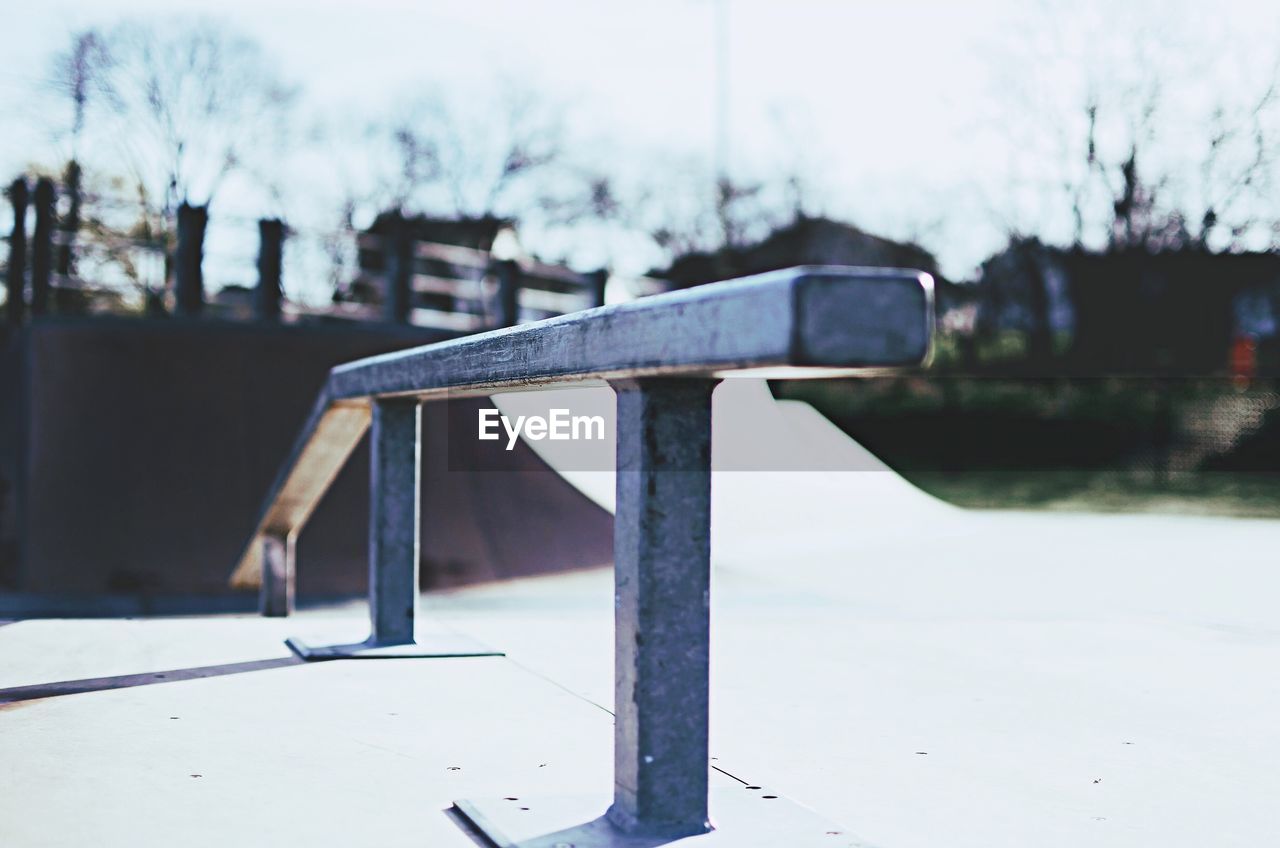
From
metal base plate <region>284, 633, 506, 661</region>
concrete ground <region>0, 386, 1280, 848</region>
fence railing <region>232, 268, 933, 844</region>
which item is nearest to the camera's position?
fence railing <region>232, 268, 933, 844</region>

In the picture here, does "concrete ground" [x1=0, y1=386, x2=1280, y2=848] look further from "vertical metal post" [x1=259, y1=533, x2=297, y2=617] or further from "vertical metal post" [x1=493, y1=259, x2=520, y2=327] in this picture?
"vertical metal post" [x1=493, y1=259, x2=520, y2=327]

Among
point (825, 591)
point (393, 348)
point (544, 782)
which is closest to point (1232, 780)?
point (544, 782)

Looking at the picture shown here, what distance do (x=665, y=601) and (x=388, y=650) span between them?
268cm

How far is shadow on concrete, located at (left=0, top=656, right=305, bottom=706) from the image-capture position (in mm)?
4352

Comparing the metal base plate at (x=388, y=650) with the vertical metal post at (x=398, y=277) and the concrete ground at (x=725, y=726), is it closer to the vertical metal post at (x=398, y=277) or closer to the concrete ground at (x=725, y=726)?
the concrete ground at (x=725, y=726)

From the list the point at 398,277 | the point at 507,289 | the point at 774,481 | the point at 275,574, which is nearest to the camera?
the point at 275,574

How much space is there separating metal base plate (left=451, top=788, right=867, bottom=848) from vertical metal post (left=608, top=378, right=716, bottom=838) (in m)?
0.07

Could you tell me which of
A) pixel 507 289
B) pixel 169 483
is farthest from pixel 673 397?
pixel 507 289

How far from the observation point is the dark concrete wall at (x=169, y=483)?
42.8ft

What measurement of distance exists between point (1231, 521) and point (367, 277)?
10.3 meters

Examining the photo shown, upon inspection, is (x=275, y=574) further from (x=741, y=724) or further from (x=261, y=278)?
(x=261, y=278)

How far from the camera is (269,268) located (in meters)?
14.5

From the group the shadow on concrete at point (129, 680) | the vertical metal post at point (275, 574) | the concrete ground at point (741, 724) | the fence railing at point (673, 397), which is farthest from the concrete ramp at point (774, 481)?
the fence railing at point (673, 397)

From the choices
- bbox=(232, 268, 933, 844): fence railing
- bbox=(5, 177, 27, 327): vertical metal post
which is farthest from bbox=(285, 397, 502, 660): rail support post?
bbox=(5, 177, 27, 327): vertical metal post
